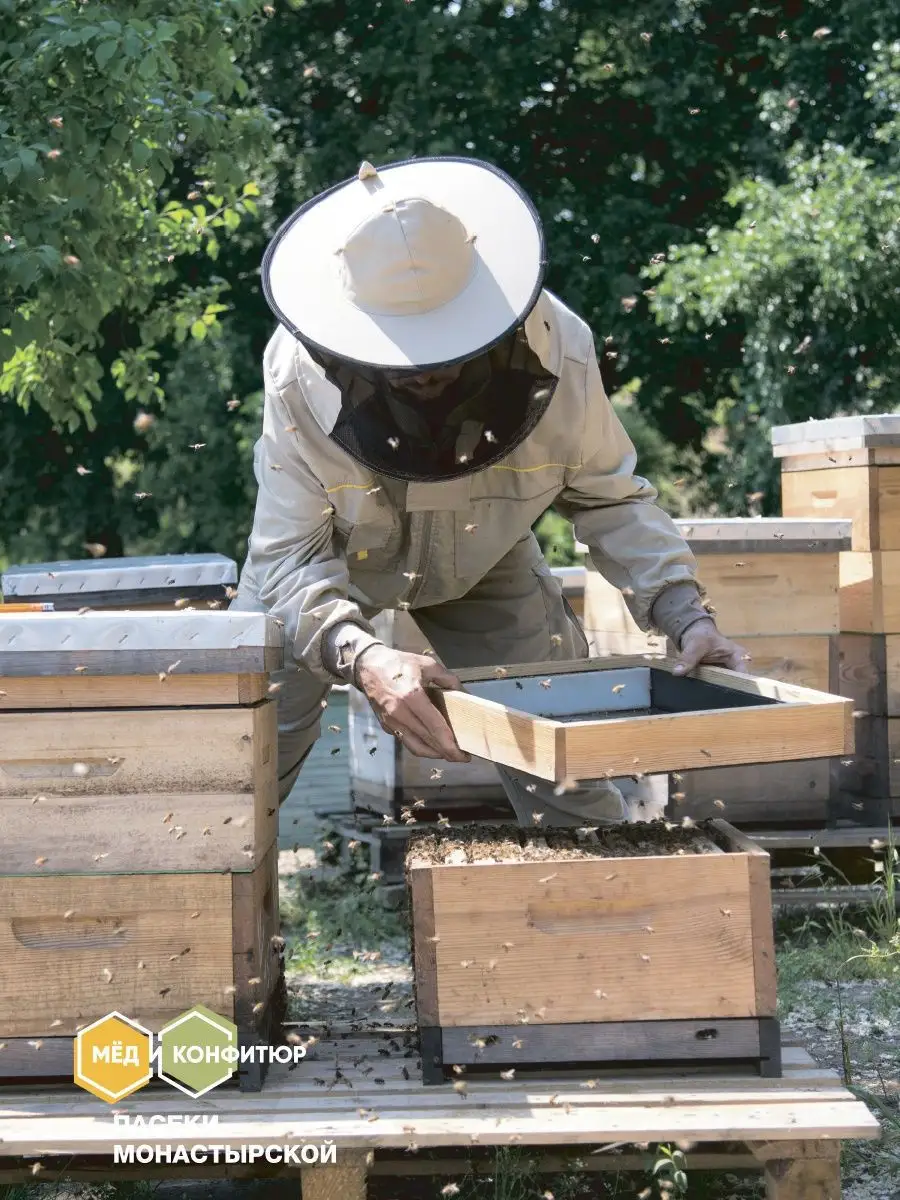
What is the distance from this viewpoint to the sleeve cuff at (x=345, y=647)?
7.83 feet

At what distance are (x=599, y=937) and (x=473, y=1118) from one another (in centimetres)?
31

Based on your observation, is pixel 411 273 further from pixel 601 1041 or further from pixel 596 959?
pixel 601 1041

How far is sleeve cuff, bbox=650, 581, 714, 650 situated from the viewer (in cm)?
272

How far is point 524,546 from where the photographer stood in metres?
3.22

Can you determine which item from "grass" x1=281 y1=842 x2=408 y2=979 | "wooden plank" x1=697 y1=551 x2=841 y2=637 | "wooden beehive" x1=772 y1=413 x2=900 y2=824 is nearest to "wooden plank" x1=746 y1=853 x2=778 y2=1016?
"grass" x1=281 y1=842 x2=408 y2=979

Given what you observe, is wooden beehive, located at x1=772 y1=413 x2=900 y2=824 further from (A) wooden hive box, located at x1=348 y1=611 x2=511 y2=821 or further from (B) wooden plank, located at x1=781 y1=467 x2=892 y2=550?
(A) wooden hive box, located at x1=348 y1=611 x2=511 y2=821

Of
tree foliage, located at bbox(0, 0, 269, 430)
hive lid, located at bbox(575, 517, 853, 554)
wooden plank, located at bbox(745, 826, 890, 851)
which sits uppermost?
tree foliage, located at bbox(0, 0, 269, 430)

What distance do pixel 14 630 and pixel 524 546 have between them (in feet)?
4.61

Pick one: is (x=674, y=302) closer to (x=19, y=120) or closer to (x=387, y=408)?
(x=19, y=120)

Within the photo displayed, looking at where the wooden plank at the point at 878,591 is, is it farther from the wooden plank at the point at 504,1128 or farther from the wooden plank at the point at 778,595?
the wooden plank at the point at 504,1128

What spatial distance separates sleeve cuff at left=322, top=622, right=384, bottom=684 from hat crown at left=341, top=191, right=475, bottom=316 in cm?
56

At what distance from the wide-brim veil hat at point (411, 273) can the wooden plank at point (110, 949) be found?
3.03ft

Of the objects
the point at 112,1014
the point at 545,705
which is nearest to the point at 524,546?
the point at 545,705

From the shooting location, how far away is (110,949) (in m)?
2.14
